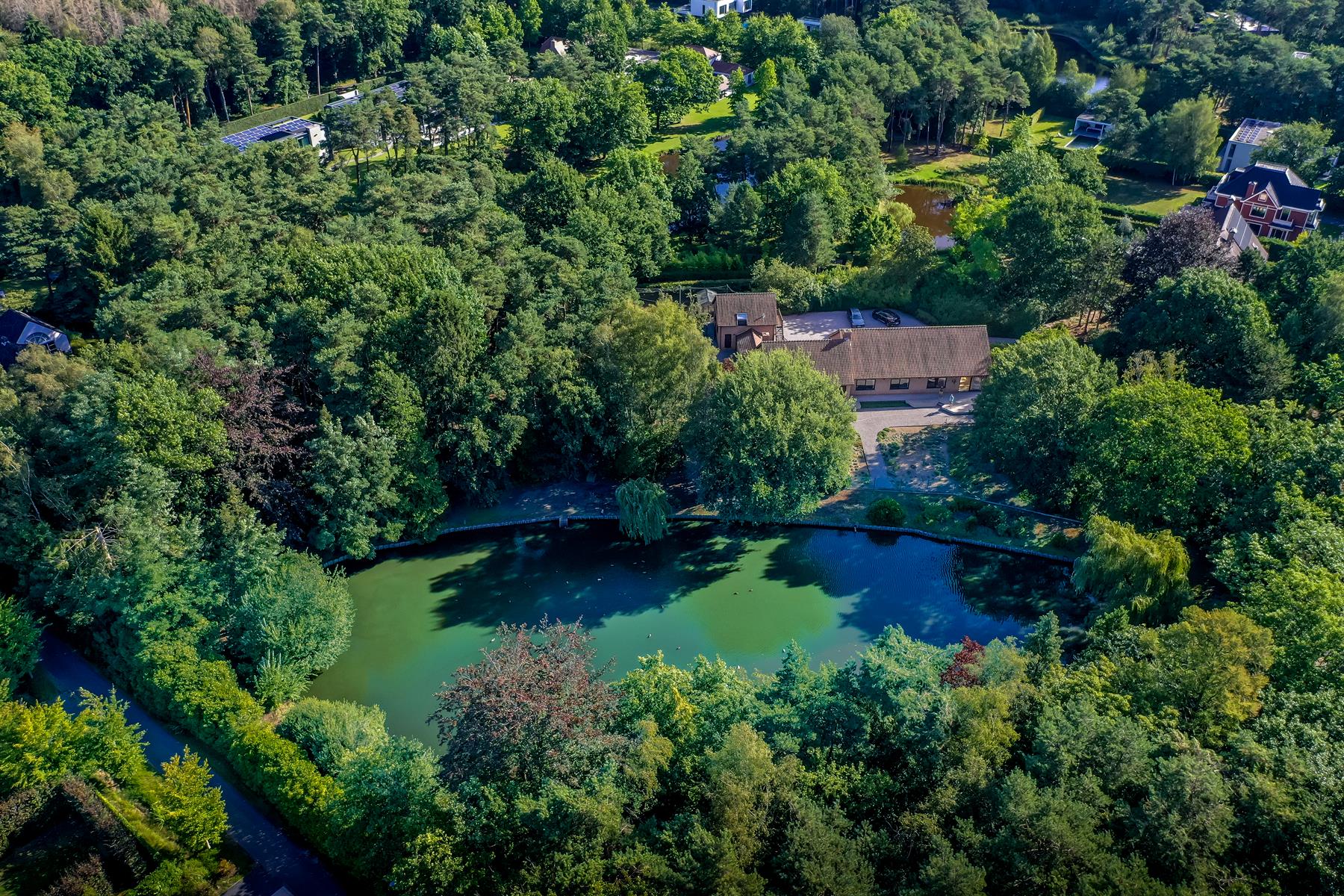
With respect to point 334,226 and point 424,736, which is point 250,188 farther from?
point 424,736

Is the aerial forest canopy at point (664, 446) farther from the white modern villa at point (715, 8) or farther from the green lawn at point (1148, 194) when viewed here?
the white modern villa at point (715, 8)

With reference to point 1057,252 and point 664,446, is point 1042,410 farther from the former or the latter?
point 664,446

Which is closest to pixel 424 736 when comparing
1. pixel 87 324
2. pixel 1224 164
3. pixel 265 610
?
pixel 265 610

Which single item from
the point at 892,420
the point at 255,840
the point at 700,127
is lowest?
the point at 255,840

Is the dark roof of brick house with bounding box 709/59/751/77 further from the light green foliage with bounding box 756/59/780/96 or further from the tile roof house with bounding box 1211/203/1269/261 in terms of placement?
the tile roof house with bounding box 1211/203/1269/261

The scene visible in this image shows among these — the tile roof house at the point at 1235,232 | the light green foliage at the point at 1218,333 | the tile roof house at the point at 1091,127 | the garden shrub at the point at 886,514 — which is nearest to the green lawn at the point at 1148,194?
the tile roof house at the point at 1091,127

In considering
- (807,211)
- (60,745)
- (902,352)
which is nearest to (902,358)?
(902,352)
